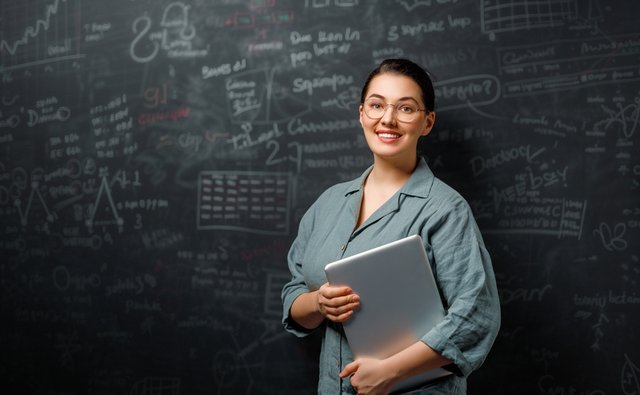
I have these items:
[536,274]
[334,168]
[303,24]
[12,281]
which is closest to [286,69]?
[303,24]

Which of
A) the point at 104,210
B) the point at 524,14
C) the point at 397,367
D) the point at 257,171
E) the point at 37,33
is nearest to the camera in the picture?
the point at 397,367

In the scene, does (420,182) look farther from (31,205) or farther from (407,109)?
(31,205)

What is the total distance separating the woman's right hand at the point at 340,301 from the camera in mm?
1393

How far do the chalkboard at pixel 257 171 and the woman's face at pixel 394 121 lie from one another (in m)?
0.54

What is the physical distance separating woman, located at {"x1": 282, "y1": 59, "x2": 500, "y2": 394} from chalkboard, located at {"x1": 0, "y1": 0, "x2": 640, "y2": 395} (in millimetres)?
508

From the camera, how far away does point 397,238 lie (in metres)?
1.46

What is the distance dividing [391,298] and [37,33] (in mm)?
2030

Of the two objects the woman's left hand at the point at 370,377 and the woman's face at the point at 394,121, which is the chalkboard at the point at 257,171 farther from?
the woman's left hand at the point at 370,377

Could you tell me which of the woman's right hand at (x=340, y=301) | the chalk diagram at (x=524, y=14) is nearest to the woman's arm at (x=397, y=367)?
the woman's right hand at (x=340, y=301)

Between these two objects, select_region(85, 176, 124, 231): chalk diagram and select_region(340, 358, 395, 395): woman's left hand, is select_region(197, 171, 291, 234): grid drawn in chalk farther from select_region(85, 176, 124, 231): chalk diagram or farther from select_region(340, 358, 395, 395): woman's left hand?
select_region(340, 358, 395, 395): woman's left hand

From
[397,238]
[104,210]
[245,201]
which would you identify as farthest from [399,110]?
[104,210]

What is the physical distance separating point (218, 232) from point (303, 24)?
867 mm

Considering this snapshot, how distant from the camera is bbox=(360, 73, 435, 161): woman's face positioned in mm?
1558

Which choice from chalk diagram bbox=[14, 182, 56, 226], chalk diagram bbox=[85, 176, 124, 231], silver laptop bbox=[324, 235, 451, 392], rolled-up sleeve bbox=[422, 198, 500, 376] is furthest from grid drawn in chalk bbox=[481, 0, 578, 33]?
chalk diagram bbox=[14, 182, 56, 226]
